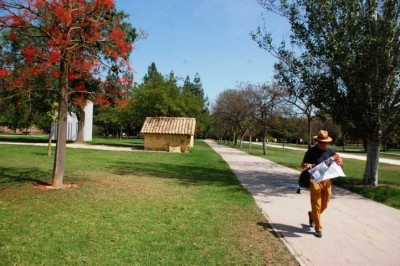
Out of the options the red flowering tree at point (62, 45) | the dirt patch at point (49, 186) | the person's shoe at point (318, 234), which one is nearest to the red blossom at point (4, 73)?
the red flowering tree at point (62, 45)

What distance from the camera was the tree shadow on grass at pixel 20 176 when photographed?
11.7 metres

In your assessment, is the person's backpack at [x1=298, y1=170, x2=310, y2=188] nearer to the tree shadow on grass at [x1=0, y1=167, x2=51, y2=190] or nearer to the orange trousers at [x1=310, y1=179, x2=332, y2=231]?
the orange trousers at [x1=310, y1=179, x2=332, y2=231]

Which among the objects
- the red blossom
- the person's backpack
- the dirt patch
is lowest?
the dirt patch

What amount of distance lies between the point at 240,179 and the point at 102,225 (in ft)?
30.4

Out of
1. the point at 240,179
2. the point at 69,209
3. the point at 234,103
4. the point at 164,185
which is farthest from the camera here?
the point at 234,103

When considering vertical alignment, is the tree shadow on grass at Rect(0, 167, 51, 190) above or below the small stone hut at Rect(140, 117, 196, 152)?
below

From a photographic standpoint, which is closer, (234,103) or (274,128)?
(274,128)

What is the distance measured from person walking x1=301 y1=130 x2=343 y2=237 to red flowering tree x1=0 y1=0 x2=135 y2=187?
21.6 ft

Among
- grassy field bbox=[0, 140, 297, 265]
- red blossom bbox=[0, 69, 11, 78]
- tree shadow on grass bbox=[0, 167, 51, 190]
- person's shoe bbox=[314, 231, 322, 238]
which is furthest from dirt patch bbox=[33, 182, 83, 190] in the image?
person's shoe bbox=[314, 231, 322, 238]

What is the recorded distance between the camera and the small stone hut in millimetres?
34281

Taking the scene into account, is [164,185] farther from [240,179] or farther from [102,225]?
[102,225]

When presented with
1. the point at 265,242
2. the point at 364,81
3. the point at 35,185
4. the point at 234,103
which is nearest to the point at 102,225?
the point at 265,242

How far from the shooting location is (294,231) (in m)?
7.39

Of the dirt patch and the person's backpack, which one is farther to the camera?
the dirt patch
